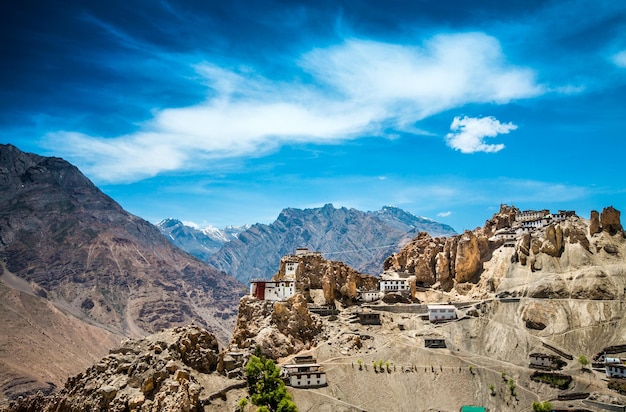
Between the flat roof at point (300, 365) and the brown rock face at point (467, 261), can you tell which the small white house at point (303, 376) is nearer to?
the flat roof at point (300, 365)

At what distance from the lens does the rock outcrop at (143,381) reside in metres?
74.6

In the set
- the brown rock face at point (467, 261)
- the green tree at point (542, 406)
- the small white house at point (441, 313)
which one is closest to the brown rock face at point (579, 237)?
the brown rock face at point (467, 261)

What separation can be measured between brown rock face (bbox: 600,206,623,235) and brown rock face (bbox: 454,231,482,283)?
27671 mm

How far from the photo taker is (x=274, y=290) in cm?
12156

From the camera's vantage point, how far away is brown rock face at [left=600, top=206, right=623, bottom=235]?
12900cm

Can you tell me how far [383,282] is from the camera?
133750 mm

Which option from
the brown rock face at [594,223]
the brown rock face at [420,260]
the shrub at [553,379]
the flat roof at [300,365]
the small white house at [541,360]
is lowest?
the shrub at [553,379]

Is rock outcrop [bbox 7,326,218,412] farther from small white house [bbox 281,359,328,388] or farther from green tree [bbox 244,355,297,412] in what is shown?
small white house [bbox 281,359,328,388]

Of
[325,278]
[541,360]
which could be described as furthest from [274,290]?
[541,360]

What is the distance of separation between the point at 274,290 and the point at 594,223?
2812 inches

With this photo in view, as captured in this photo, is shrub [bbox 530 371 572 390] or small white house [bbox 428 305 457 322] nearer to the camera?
shrub [bbox 530 371 572 390]

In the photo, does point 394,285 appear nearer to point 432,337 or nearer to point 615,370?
point 432,337

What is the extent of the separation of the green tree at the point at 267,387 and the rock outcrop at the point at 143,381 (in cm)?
641

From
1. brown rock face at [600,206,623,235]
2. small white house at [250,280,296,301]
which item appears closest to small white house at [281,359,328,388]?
small white house at [250,280,296,301]
